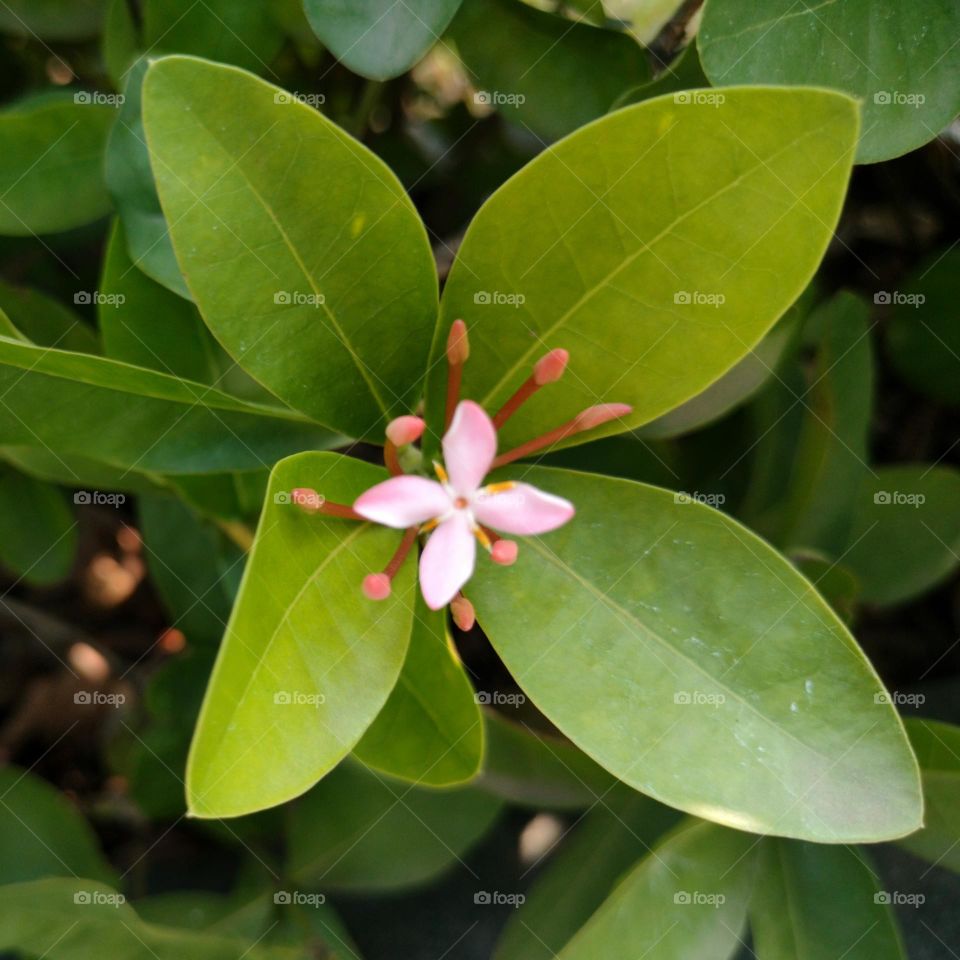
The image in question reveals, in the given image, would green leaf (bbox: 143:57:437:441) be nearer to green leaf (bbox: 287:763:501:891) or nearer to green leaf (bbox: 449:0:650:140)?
green leaf (bbox: 449:0:650:140)

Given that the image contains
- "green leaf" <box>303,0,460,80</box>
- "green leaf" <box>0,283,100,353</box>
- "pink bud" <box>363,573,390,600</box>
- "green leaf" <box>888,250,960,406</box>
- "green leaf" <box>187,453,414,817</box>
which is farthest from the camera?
"green leaf" <box>888,250,960,406</box>

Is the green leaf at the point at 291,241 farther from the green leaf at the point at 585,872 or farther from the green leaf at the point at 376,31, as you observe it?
the green leaf at the point at 585,872

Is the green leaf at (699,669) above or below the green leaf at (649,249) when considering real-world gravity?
below

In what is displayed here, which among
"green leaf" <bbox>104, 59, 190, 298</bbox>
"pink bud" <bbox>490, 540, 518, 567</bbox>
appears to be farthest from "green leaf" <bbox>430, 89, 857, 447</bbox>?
"green leaf" <bbox>104, 59, 190, 298</bbox>

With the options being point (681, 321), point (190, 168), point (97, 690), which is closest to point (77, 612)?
point (97, 690)

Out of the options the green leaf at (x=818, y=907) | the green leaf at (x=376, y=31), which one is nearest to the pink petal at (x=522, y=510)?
the green leaf at (x=376, y=31)

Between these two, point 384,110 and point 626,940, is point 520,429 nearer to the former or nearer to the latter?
point 626,940
